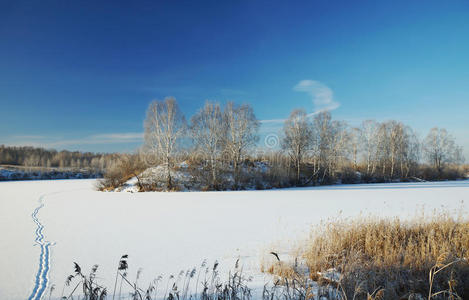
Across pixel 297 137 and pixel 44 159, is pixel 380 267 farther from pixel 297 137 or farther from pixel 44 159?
pixel 44 159

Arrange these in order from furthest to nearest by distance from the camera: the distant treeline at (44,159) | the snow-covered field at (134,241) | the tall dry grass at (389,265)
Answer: the distant treeline at (44,159) < the snow-covered field at (134,241) < the tall dry grass at (389,265)

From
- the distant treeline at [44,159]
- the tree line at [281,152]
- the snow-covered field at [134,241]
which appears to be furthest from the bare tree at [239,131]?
the distant treeline at [44,159]

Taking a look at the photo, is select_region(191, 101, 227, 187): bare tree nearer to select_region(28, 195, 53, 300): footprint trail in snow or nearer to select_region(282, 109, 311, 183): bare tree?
select_region(282, 109, 311, 183): bare tree

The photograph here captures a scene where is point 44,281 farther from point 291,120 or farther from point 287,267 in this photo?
point 291,120

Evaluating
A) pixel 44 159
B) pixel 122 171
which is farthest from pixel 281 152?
pixel 44 159

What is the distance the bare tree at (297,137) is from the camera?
99.9ft

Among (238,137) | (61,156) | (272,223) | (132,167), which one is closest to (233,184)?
(238,137)

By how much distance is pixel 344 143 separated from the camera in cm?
3800

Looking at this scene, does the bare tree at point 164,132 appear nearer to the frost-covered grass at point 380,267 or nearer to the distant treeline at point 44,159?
the frost-covered grass at point 380,267

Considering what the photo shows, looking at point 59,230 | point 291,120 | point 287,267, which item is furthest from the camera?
point 291,120

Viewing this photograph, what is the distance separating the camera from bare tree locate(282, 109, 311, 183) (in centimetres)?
3044

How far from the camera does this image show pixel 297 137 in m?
30.5

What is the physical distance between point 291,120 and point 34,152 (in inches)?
4550

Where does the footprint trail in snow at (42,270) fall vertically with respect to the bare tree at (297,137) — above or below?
below
